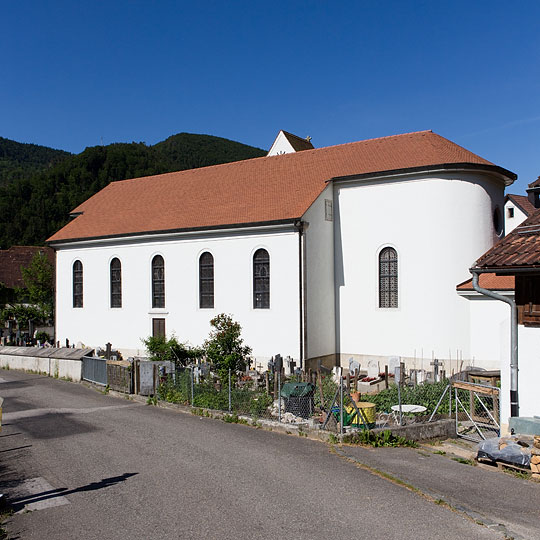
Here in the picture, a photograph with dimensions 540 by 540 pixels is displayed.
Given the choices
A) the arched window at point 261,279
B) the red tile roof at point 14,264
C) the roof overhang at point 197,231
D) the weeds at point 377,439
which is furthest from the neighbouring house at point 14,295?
the weeds at point 377,439

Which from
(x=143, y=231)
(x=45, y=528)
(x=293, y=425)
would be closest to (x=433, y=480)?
(x=293, y=425)

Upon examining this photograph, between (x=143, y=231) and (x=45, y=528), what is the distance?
19566mm

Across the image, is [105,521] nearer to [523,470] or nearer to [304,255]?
[523,470]

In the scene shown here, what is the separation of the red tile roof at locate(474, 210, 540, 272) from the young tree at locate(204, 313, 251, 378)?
35.1ft

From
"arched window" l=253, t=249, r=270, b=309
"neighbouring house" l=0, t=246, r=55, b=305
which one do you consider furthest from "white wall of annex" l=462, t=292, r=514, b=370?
"neighbouring house" l=0, t=246, r=55, b=305

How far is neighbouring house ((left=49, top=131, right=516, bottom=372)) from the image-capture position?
20.8 metres

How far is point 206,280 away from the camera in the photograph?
2434cm

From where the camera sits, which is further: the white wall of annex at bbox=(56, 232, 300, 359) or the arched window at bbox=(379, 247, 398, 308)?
the white wall of annex at bbox=(56, 232, 300, 359)

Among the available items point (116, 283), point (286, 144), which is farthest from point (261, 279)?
point (286, 144)

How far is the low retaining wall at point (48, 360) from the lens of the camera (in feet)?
69.7

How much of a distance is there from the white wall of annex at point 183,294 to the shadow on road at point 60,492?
12499 millimetres

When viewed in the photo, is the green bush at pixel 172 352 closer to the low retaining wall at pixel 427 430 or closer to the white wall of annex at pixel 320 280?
the white wall of annex at pixel 320 280

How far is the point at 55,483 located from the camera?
9.03m

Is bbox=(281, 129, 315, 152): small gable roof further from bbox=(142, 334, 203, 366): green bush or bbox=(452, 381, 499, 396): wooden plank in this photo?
bbox=(452, 381, 499, 396): wooden plank
